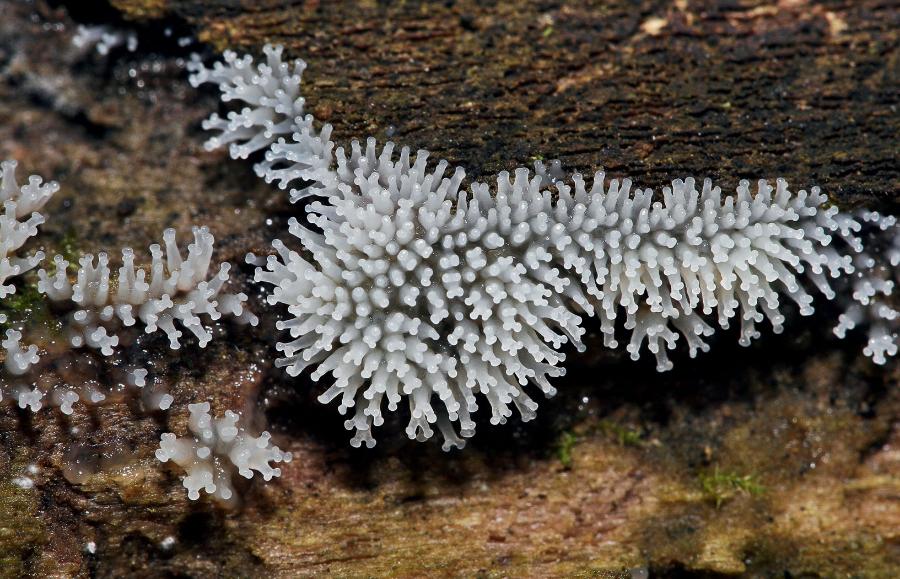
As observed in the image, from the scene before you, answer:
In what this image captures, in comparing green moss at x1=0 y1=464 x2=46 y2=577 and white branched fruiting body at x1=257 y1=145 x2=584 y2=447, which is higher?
white branched fruiting body at x1=257 y1=145 x2=584 y2=447

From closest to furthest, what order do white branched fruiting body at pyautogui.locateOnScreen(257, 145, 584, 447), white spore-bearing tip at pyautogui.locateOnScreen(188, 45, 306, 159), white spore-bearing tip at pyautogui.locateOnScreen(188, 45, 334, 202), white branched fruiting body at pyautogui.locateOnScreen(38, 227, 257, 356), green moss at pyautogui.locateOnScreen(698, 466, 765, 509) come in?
1. white branched fruiting body at pyautogui.locateOnScreen(257, 145, 584, 447)
2. white branched fruiting body at pyautogui.locateOnScreen(38, 227, 257, 356)
3. white spore-bearing tip at pyautogui.locateOnScreen(188, 45, 334, 202)
4. white spore-bearing tip at pyautogui.locateOnScreen(188, 45, 306, 159)
5. green moss at pyautogui.locateOnScreen(698, 466, 765, 509)

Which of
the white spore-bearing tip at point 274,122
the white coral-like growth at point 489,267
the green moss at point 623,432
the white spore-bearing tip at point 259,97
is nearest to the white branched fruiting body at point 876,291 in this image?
the white coral-like growth at point 489,267

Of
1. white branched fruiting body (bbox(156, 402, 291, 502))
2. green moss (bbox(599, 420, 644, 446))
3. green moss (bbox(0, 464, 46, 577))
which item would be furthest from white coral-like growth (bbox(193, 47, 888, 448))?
green moss (bbox(0, 464, 46, 577))

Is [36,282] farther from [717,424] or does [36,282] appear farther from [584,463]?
[717,424]

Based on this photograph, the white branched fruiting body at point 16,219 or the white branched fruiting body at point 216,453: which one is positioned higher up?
the white branched fruiting body at point 16,219

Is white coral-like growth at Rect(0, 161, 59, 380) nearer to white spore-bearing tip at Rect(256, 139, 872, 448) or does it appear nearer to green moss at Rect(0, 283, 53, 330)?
green moss at Rect(0, 283, 53, 330)

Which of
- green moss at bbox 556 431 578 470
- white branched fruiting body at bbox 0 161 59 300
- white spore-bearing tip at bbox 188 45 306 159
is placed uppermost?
white spore-bearing tip at bbox 188 45 306 159

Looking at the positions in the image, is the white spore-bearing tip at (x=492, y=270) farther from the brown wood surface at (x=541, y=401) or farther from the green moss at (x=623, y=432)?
the green moss at (x=623, y=432)
